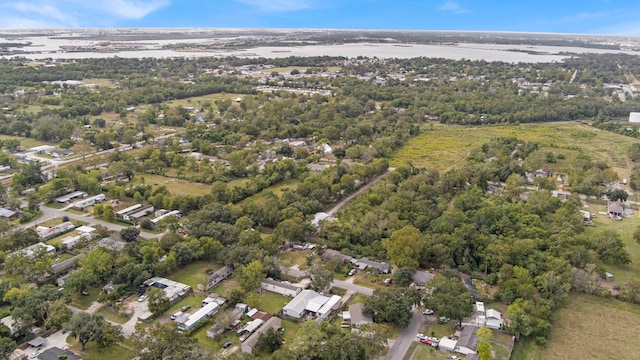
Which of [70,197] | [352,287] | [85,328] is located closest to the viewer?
[85,328]

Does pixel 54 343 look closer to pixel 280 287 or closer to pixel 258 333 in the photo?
pixel 258 333

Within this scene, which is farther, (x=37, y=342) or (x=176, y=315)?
(x=176, y=315)

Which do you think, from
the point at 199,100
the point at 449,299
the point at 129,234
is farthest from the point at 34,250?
the point at 199,100

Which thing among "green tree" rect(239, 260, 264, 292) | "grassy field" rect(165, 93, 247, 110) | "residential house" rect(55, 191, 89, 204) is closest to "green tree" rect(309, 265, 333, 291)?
"green tree" rect(239, 260, 264, 292)

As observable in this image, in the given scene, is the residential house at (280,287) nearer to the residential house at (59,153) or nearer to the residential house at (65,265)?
the residential house at (65,265)

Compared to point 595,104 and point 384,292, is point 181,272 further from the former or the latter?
point 595,104

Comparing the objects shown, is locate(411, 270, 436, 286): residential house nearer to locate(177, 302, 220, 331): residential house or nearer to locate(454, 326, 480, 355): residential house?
locate(454, 326, 480, 355): residential house

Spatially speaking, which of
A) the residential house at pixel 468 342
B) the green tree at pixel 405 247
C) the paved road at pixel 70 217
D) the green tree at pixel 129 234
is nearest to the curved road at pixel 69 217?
the paved road at pixel 70 217
